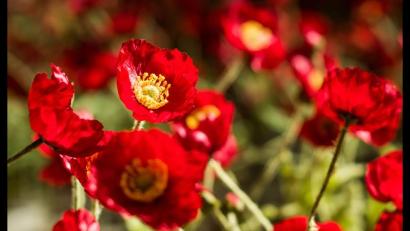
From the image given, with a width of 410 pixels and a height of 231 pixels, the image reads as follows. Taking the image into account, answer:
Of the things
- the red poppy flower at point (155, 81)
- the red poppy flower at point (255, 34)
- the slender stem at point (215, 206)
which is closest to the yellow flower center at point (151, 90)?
the red poppy flower at point (155, 81)

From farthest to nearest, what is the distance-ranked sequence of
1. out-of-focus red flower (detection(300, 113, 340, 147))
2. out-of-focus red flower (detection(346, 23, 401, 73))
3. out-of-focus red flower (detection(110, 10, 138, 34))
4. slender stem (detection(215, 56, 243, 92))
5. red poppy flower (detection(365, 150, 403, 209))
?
1. out-of-focus red flower (detection(346, 23, 401, 73))
2. out-of-focus red flower (detection(110, 10, 138, 34))
3. slender stem (detection(215, 56, 243, 92))
4. out-of-focus red flower (detection(300, 113, 340, 147))
5. red poppy flower (detection(365, 150, 403, 209))

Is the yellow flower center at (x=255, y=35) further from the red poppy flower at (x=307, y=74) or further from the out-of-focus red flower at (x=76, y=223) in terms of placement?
the out-of-focus red flower at (x=76, y=223)

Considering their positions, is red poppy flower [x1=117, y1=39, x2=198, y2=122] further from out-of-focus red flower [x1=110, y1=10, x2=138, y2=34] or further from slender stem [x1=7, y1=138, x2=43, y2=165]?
out-of-focus red flower [x1=110, y1=10, x2=138, y2=34]

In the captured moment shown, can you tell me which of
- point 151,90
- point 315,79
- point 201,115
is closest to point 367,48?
point 315,79

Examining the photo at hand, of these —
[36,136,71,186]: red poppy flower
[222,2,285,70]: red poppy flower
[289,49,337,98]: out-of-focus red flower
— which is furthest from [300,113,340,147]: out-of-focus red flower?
[36,136,71,186]: red poppy flower

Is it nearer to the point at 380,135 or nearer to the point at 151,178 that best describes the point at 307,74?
the point at 380,135
